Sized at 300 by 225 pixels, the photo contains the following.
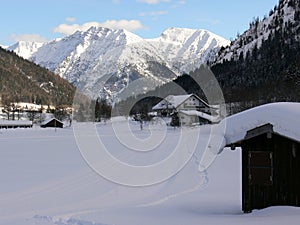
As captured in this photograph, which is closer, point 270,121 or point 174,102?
point 270,121

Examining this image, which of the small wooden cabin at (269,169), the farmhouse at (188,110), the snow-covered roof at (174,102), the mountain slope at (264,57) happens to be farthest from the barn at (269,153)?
the snow-covered roof at (174,102)

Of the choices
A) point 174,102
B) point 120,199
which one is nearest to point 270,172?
point 120,199

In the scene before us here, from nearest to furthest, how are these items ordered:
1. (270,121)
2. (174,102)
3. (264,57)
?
(270,121)
(174,102)
(264,57)

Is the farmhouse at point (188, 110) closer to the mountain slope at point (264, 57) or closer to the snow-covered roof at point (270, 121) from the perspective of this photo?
the mountain slope at point (264, 57)

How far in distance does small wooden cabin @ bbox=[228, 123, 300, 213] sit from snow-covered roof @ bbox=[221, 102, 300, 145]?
12 cm

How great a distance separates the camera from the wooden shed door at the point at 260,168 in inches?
378

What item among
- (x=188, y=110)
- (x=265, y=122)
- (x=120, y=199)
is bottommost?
(x=120, y=199)

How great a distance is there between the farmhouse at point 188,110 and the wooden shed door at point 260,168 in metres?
60.5

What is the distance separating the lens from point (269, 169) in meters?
9.55

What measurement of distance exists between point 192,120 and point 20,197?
63.5m

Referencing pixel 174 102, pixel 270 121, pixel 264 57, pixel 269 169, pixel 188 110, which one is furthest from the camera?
pixel 264 57

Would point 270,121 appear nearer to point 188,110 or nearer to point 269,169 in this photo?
point 269,169

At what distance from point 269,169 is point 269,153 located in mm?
395

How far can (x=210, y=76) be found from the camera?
132625 millimetres
